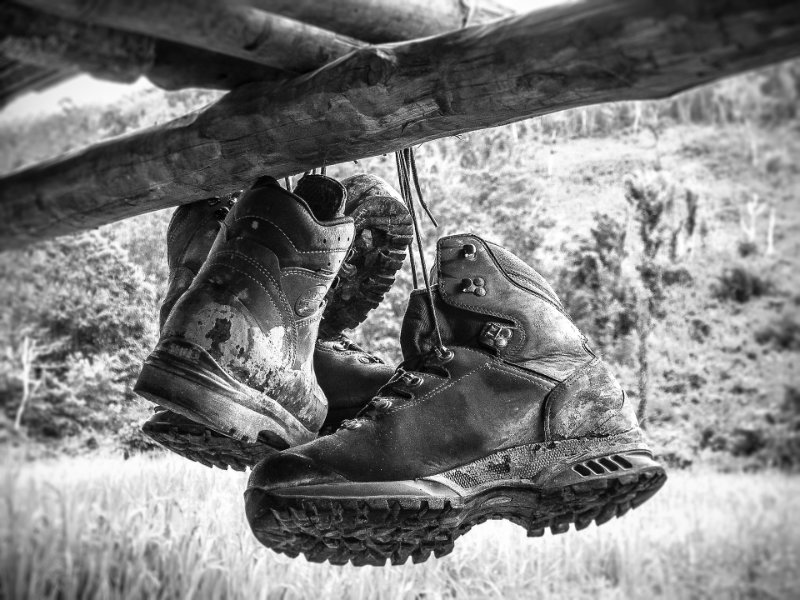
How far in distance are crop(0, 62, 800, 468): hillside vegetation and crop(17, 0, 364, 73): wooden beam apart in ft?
2.83

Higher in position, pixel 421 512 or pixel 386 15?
pixel 386 15

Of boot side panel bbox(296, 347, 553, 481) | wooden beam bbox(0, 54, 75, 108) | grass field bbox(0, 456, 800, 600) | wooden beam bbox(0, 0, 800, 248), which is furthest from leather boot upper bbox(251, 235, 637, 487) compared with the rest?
grass field bbox(0, 456, 800, 600)

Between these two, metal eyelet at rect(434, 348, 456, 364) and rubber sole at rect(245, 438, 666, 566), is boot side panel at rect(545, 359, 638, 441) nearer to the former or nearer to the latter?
rubber sole at rect(245, 438, 666, 566)

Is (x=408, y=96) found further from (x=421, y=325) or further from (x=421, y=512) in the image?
(x=421, y=512)

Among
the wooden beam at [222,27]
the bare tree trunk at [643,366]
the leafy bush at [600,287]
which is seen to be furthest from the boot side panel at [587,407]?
the bare tree trunk at [643,366]

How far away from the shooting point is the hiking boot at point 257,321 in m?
1.15

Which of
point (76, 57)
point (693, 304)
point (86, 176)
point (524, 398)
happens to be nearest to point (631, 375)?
point (693, 304)

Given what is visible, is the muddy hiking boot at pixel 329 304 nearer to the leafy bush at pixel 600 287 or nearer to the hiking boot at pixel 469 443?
the hiking boot at pixel 469 443

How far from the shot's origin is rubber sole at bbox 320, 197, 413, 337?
144 centimetres

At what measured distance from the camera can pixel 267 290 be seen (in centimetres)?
121

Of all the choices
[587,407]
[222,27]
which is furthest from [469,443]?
[222,27]

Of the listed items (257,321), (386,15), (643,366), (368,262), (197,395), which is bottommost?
(197,395)

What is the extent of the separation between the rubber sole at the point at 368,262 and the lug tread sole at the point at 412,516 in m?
0.44

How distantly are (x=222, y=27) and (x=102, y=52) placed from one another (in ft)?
0.42
